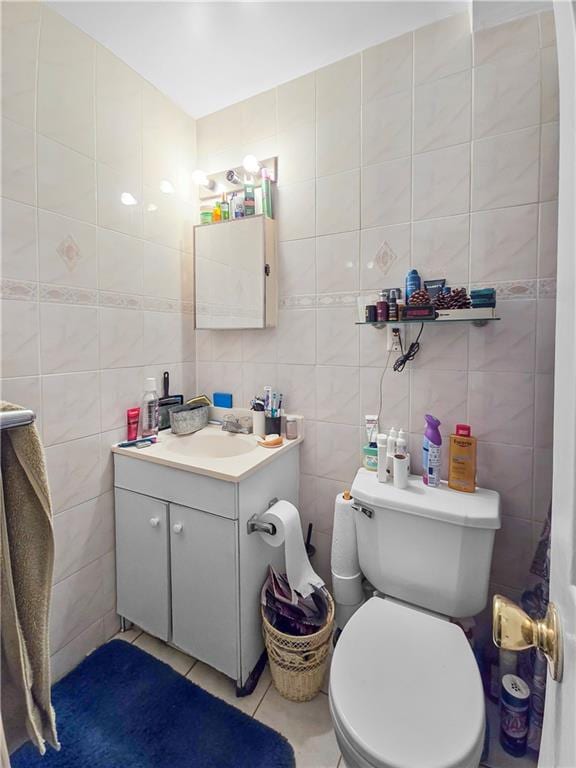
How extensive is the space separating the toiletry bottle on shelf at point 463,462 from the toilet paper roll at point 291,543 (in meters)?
0.56

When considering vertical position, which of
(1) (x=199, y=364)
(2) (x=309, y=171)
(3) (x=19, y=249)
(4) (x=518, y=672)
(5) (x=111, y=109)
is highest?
(5) (x=111, y=109)

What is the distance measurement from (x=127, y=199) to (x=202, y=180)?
0.39 meters

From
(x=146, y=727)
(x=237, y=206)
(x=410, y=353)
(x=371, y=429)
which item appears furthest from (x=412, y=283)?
(x=146, y=727)

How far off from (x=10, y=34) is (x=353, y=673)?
204 cm

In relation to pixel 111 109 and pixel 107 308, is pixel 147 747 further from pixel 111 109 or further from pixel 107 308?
pixel 111 109

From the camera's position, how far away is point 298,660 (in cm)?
→ 113

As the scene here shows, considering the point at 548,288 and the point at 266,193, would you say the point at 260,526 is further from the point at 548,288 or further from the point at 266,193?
the point at 266,193

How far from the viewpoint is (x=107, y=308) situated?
134 centimetres

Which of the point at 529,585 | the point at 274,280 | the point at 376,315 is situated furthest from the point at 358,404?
the point at 529,585

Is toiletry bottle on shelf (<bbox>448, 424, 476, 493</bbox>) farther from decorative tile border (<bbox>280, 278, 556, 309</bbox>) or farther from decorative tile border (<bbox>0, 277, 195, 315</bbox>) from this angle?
decorative tile border (<bbox>0, 277, 195, 315</bbox>)

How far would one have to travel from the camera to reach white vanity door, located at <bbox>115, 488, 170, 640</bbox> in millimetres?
1269

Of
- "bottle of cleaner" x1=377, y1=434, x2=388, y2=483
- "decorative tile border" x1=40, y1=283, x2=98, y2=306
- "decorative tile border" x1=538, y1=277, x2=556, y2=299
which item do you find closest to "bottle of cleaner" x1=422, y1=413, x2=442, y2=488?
"bottle of cleaner" x1=377, y1=434, x2=388, y2=483

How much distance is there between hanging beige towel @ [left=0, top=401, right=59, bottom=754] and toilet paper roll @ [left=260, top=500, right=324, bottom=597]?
2.40 ft

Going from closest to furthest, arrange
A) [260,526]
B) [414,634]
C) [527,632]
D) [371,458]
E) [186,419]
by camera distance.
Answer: [527,632] < [414,634] < [260,526] < [371,458] < [186,419]
